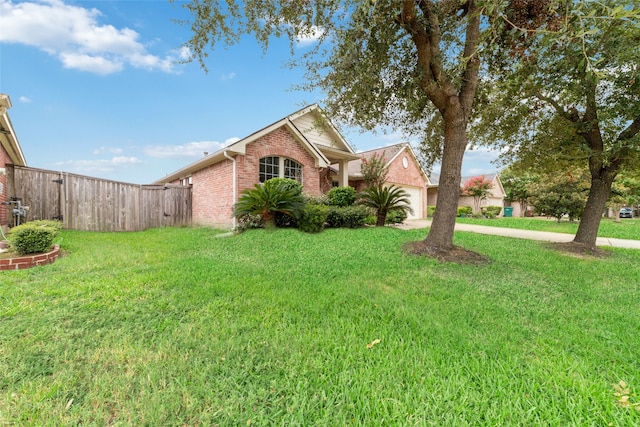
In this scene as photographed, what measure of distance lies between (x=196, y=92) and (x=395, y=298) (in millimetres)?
9521

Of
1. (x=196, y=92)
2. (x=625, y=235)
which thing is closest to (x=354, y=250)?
(x=196, y=92)

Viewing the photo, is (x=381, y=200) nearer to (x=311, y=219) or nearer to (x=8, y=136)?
(x=311, y=219)

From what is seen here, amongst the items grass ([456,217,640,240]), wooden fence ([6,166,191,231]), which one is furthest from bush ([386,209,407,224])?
wooden fence ([6,166,191,231])

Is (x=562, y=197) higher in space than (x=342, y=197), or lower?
higher

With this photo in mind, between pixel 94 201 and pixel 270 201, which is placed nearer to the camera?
pixel 270 201

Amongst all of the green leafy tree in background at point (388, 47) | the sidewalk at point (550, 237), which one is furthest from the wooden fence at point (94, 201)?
the sidewalk at point (550, 237)

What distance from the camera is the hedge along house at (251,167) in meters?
9.57

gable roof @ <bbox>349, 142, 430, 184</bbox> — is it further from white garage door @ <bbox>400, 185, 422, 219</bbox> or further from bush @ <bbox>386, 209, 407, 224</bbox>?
bush @ <bbox>386, 209, 407, 224</bbox>

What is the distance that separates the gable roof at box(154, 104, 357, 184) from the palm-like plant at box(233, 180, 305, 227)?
193cm

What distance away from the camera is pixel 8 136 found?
22.6 ft

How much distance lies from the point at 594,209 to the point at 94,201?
15553 millimetres

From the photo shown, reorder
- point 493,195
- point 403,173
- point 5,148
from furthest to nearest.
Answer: point 493,195, point 403,173, point 5,148

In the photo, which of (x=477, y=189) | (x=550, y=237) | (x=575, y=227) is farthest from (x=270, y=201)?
(x=477, y=189)

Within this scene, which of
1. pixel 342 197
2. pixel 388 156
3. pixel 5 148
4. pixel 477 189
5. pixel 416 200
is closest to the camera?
pixel 5 148
